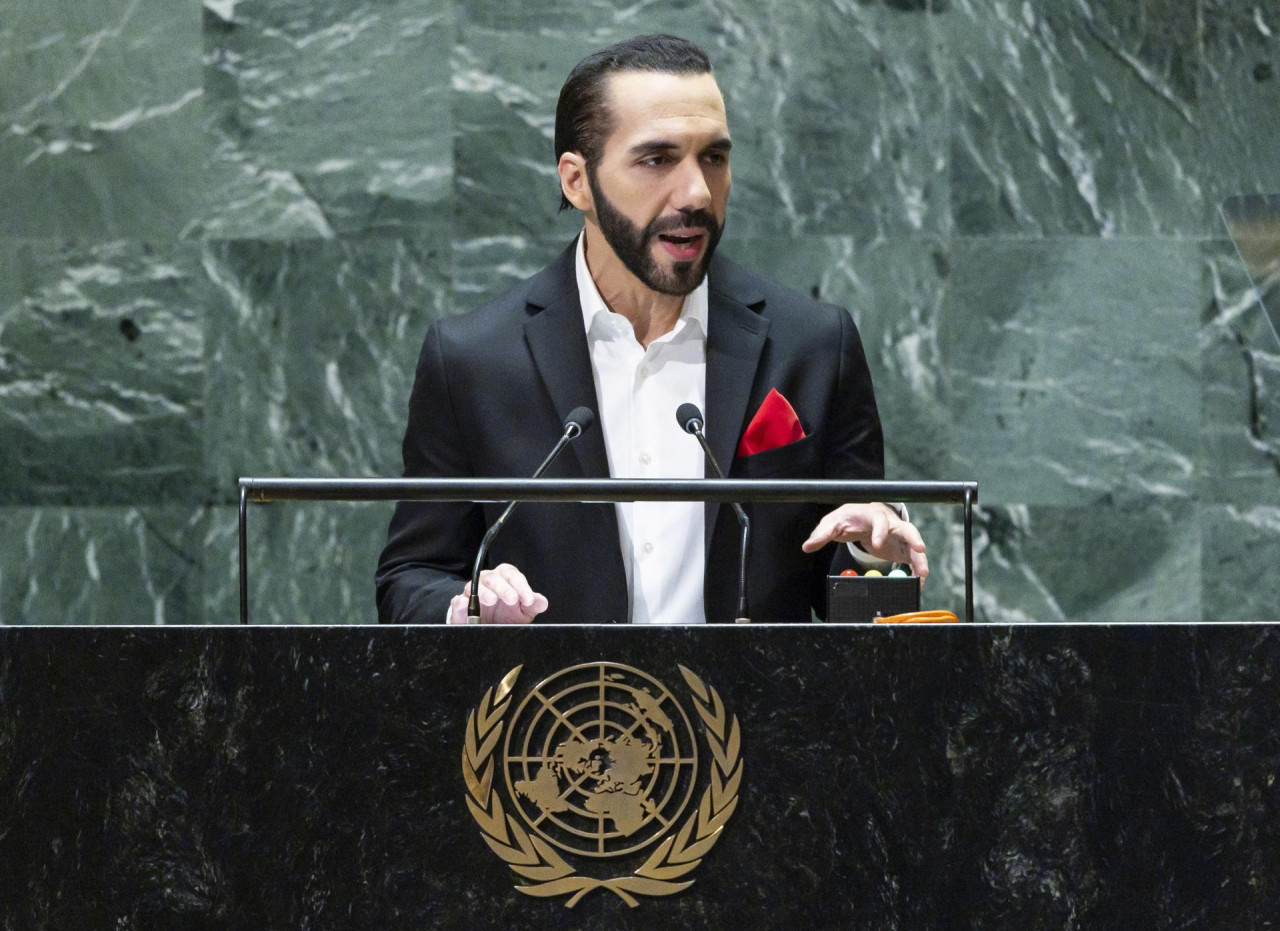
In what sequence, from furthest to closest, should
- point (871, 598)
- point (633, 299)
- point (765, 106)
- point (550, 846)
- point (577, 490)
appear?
point (765, 106) → point (633, 299) → point (871, 598) → point (577, 490) → point (550, 846)

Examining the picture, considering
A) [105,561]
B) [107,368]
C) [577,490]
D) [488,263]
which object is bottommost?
[105,561]

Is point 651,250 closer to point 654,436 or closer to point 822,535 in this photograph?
point 654,436

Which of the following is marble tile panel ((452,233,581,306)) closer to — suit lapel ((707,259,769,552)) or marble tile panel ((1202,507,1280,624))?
suit lapel ((707,259,769,552))

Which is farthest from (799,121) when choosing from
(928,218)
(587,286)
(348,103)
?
Answer: (587,286)

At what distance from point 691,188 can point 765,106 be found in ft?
6.55

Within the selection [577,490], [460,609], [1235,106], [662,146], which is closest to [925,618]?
[577,490]

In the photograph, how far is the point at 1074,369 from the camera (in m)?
4.64

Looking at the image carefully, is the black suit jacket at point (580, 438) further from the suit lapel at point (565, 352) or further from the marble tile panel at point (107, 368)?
the marble tile panel at point (107, 368)

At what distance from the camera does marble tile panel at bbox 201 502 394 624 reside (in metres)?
4.62

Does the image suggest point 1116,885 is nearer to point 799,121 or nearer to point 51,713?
point 51,713

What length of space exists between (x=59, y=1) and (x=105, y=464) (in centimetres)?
133

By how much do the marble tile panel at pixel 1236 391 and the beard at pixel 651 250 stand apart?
7.92 feet

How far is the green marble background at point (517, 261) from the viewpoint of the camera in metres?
4.60

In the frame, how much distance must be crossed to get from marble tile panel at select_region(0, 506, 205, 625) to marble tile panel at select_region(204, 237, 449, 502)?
25 cm
